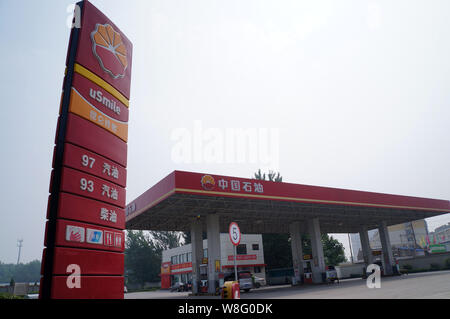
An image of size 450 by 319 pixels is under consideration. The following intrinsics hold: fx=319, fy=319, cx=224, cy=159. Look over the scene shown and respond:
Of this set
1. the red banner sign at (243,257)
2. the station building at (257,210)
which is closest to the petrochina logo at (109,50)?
the station building at (257,210)

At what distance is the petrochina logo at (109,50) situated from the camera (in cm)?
802

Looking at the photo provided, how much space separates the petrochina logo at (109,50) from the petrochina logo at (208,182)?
12.1 metres

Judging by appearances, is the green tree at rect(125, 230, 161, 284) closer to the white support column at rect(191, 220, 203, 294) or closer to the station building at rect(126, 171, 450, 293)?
the station building at rect(126, 171, 450, 293)

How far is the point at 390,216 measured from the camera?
3634cm

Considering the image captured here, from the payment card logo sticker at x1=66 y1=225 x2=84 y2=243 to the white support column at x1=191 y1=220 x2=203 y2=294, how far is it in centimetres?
2153

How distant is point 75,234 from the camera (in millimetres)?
6590

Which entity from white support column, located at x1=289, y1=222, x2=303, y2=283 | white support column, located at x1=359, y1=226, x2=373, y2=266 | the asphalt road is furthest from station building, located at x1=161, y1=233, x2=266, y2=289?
the asphalt road

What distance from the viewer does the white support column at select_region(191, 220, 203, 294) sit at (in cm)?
2681

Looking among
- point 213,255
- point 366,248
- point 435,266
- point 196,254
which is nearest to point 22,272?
point 196,254

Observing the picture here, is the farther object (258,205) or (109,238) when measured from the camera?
(258,205)

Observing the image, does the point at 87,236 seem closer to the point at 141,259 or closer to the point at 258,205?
the point at 258,205

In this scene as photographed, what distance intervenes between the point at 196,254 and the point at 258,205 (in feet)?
22.5
